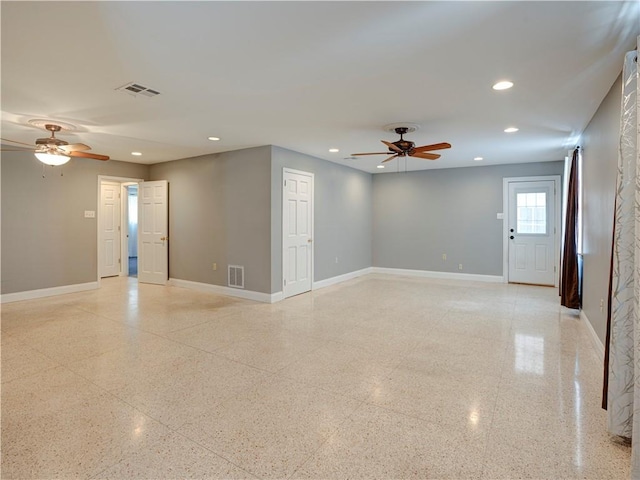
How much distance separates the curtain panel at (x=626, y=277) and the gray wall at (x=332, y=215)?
14.1 feet

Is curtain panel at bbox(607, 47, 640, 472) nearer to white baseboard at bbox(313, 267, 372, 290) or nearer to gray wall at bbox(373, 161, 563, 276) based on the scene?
white baseboard at bbox(313, 267, 372, 290)

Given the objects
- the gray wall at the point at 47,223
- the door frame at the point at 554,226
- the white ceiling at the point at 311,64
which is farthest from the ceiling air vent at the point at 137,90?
the door frame at the point at 554,226

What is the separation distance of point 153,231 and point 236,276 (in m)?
2.51

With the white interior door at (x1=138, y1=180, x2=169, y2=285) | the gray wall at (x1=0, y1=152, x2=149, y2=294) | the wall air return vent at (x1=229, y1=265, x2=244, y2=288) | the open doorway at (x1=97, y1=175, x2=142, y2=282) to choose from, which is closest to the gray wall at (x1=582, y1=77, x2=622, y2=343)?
the wall air return vent at (x1=229, y1=265, x2=244, y2=288)

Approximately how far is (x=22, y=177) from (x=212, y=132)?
3608mm

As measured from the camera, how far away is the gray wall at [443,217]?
7.48 metres

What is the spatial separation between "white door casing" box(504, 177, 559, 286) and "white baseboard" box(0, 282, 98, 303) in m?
8.44

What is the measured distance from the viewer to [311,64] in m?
2.69

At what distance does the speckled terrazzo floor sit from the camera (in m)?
1.94

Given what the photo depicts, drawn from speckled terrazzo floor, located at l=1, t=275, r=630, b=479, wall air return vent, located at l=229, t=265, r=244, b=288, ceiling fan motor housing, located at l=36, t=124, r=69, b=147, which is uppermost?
ceiling fan motor housing, located at l=36, t=124, r=69, b=147

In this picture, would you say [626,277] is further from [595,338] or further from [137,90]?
[137,90]

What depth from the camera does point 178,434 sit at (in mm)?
2186

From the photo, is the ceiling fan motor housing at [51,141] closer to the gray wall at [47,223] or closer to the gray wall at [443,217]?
the gray wall at [47,223]

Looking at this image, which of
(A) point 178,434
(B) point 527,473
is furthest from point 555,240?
(A) point 178,434
